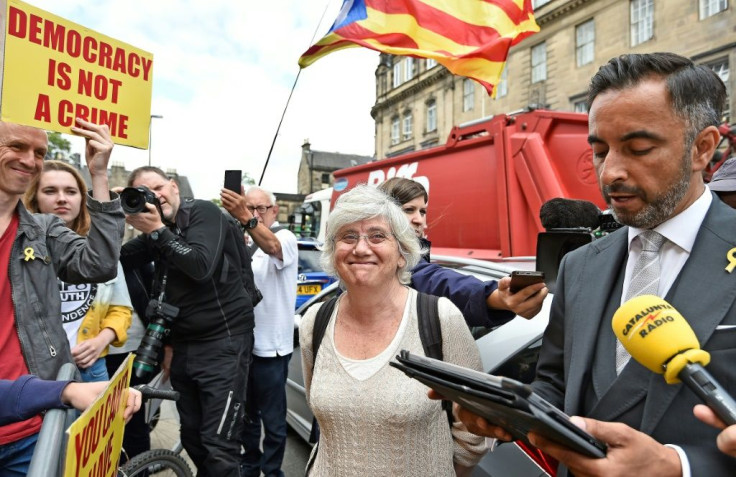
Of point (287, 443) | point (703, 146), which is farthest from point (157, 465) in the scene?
point (703, 146)

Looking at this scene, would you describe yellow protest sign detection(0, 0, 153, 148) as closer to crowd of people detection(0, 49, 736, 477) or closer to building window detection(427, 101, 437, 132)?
crowd of people detection(0, 49, 736, 477)

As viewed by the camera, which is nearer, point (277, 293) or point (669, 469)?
point (669, 469)

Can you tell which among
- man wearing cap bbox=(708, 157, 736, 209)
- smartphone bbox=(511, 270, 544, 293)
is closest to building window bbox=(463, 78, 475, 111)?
man wearing cap bbox=(708, 157, 736, 209)

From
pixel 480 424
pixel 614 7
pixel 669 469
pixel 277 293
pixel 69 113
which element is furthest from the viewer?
pixel 614 7

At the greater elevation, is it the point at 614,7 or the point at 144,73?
the point at 614,7

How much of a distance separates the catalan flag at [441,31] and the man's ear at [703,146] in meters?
3.02

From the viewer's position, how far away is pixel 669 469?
3.14ft

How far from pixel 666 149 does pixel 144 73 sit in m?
2.28

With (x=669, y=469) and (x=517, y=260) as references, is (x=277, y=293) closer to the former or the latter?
(x=517, y=260)

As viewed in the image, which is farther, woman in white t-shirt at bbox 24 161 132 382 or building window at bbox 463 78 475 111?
building window at bbox 463 78 475 111

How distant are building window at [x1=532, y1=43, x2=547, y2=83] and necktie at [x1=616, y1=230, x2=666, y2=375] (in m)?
22.5

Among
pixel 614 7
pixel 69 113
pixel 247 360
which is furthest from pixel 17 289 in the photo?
pixel 614 7

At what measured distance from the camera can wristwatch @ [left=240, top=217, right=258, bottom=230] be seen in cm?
324

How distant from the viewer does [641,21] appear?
17.5 m
